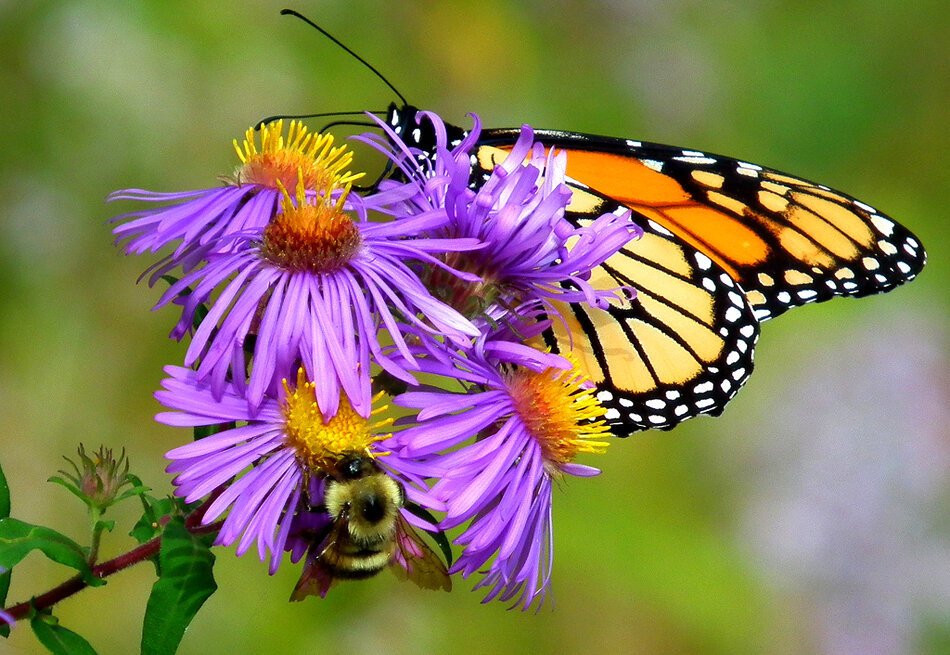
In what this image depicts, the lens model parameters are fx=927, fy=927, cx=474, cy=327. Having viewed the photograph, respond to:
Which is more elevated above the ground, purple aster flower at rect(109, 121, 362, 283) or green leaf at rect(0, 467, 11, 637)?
purple aster flower at rect(109, 121, 362, 283)

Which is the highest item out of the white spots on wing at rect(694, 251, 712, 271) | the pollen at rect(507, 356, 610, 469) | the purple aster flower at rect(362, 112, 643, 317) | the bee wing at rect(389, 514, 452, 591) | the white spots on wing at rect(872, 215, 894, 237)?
the white spots on wing at rect(872, 215, 894, 237)

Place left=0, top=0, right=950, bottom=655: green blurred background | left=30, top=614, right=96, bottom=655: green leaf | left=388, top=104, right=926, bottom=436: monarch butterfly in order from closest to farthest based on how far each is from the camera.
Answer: left=30, top=614, right=96, bottom=655: green leaf
left=388, top=104, right=926, bottom=436: monarch butterfly
left=0, top=0, right=950, bottom=655: green blurred background

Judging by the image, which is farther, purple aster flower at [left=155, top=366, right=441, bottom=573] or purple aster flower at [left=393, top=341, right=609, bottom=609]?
purple aster flower at [left=393, top=341, right=609, bottom=609]

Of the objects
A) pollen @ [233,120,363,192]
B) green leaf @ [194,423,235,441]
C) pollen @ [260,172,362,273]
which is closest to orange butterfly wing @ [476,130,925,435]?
pollen @ [233,120,363,192]

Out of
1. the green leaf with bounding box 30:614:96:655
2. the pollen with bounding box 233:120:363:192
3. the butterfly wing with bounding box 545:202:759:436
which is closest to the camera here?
the green leaf with bounding box 30:614:96:655

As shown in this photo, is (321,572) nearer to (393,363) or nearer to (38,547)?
(393,363)

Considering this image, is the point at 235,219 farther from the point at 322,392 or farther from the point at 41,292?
the point at 41,292

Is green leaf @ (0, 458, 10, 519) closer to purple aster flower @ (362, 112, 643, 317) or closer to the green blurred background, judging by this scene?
purple aster flower @ (362, 112, 643, 317)

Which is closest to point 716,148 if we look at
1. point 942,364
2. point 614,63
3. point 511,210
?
point 614,63
